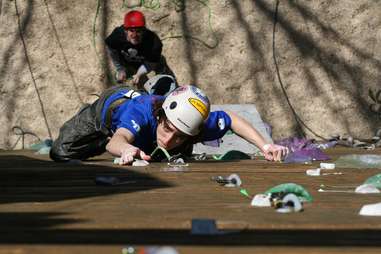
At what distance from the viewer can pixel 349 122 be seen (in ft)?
50.9

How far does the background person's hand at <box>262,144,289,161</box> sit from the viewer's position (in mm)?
8531

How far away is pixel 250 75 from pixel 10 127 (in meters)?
3.28

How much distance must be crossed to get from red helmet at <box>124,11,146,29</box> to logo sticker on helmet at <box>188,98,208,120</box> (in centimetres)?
614

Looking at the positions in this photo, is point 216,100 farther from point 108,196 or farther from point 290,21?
point 108,196

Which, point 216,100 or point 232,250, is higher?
point 216,100

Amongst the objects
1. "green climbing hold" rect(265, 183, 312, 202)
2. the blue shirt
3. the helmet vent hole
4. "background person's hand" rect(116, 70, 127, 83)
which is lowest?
"green climbing hold" rect(265, 183, 312, 202)

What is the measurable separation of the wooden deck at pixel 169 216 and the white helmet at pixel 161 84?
668 centimetres

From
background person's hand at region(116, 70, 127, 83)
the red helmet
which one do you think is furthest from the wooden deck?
background person's hand at region(116, 70, 127, 83)

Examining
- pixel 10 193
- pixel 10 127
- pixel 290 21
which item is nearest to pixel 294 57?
pixel 290 21

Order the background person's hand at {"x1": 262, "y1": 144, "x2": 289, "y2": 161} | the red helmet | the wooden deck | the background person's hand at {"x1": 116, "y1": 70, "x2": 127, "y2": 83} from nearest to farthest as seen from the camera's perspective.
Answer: the wooden deck, the background person's hand at {"x1": 262, "y1": 144, "x2": 289, "y2": 161}, the red helmet, the background person's hand at {"x1": 116, "y1": 70, "x2": 127, "y2": 83}

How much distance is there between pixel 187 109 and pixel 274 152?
30.2 inches

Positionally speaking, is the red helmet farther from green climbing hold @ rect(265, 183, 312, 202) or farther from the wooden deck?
green climbing hold @ rect(265, 183, 312, 202)

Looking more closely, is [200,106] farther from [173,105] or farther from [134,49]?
[134,49]

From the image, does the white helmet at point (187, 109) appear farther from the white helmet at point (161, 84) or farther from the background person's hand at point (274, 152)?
the white helmet at point (161, 84)
